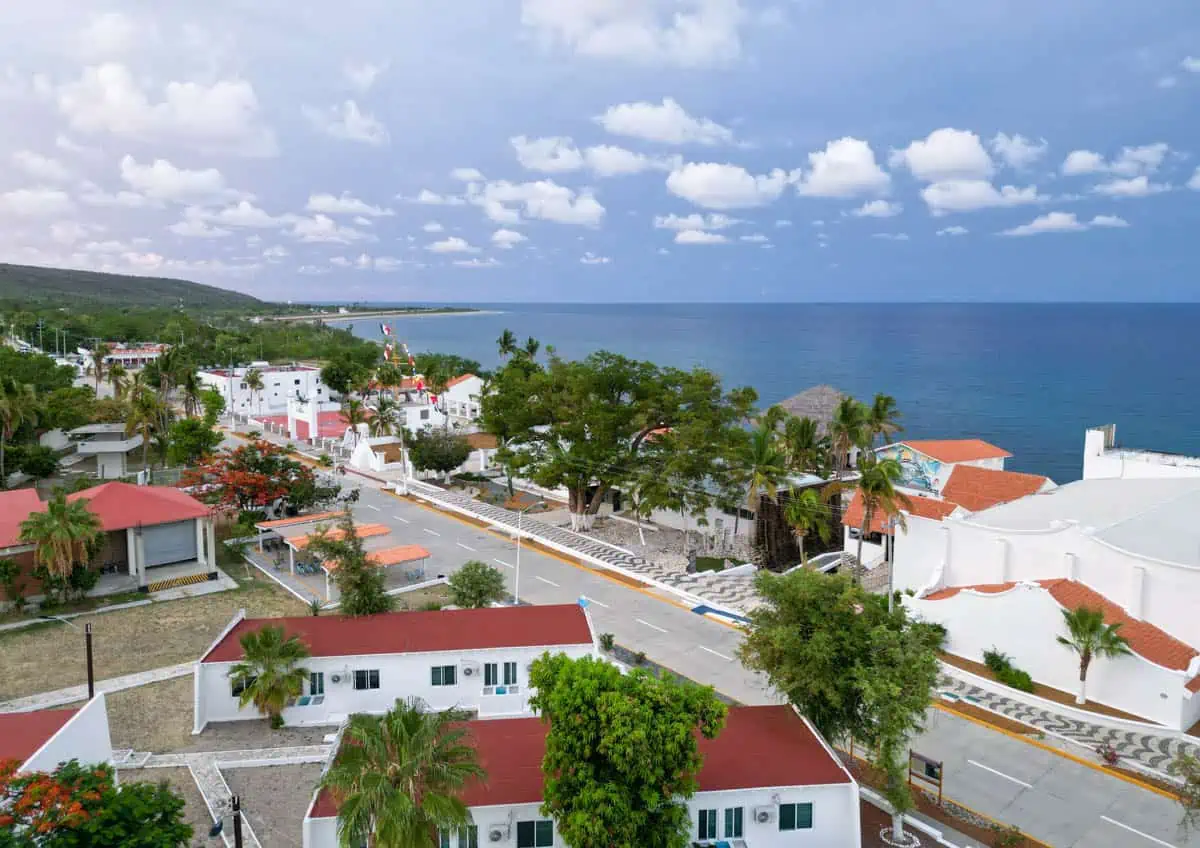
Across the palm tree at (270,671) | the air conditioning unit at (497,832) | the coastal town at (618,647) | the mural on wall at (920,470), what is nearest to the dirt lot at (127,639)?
the coastal town at (618,647)

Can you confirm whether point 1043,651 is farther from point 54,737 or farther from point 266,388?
point 266,388

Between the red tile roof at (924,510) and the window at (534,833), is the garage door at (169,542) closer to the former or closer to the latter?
the window at (534,833)

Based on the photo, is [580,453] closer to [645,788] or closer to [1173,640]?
[1173,640]

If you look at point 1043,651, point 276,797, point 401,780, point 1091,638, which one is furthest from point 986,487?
point 401,780

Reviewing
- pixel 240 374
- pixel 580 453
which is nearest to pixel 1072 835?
pixel 580 453

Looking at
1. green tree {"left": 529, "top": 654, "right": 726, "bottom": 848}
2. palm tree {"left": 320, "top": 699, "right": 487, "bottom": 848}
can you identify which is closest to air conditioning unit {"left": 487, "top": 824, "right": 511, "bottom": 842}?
green tree {"left": 529, "top": 654, "right": 726, "bottom": 848}

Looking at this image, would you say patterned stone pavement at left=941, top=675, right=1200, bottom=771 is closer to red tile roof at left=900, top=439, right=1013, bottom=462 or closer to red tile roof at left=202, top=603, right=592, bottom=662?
red tile roof at left=202, top=603, right=592, bottom=662
